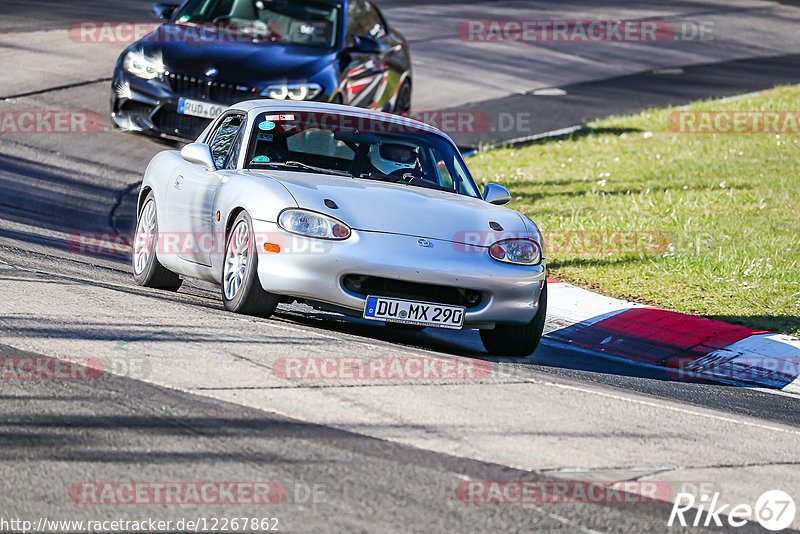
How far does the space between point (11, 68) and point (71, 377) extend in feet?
42.2

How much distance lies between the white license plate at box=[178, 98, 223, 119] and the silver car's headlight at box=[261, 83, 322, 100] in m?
0.54

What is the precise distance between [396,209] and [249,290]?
39.9 inches

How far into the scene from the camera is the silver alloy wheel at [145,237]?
9.27 meters

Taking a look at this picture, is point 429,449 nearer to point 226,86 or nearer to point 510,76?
point 226,86

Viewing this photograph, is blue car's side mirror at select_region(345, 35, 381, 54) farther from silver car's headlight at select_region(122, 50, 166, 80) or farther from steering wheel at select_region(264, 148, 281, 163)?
steering wheel at select_region(264, 148, 281, 163)

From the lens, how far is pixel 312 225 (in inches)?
291

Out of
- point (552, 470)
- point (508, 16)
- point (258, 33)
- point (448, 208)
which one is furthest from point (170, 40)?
point (508, 16)

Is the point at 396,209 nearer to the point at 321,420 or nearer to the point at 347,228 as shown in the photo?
the point at 347,228

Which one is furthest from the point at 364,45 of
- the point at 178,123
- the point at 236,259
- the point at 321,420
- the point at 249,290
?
the point at 321,420

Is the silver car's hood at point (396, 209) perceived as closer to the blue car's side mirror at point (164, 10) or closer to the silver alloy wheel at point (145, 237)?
the silver alloy wheel at point (145, 237)

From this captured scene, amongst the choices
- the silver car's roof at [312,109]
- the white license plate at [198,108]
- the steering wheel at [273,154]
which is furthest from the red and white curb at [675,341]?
the white license plate at [198,108]

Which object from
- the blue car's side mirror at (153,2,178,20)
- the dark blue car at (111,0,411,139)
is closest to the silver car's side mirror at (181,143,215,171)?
the dark blue car at (111,0,411,139)

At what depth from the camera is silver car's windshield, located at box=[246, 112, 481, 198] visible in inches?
336

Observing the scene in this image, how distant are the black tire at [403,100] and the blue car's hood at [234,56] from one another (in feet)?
5.97
